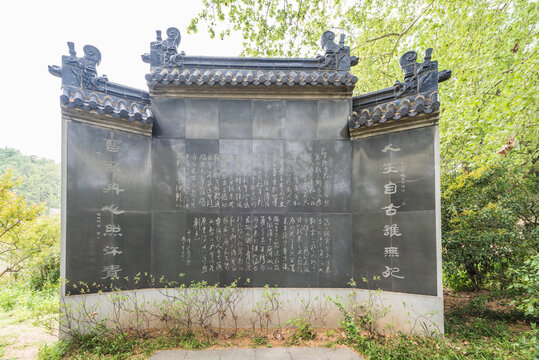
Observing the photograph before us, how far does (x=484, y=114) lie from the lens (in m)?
5.46

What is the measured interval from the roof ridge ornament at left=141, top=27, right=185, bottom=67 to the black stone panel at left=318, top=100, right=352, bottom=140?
333 centimetres

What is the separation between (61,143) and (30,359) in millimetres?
3628

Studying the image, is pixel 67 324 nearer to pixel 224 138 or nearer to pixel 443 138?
pixel 224 138

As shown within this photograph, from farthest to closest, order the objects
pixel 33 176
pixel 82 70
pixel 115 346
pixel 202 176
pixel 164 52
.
Result: pixel 33 176 < pixel 164 52 < pixel 202 176 < pixel 82 70 < pixel 115 346

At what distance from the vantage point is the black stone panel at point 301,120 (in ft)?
17.1

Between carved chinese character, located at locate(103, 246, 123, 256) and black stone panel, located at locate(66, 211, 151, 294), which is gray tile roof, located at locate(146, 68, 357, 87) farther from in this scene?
carved chinese character, located at locate(103, 246, 123, 256)

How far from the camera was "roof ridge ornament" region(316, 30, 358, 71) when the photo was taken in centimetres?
534

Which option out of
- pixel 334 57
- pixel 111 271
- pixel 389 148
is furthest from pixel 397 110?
pixel 111 271

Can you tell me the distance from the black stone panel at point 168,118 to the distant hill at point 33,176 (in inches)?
1590

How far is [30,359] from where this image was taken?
3.86 meters

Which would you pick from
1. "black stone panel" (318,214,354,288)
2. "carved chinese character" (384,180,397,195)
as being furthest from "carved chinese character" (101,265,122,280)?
"carved chinese character" (384,180,397,195)

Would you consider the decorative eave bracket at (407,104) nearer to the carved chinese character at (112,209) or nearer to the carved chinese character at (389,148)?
the carved chinese character at (389,148)

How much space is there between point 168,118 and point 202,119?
716 millimetres

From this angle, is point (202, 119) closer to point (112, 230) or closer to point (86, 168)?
point (86, 168)
